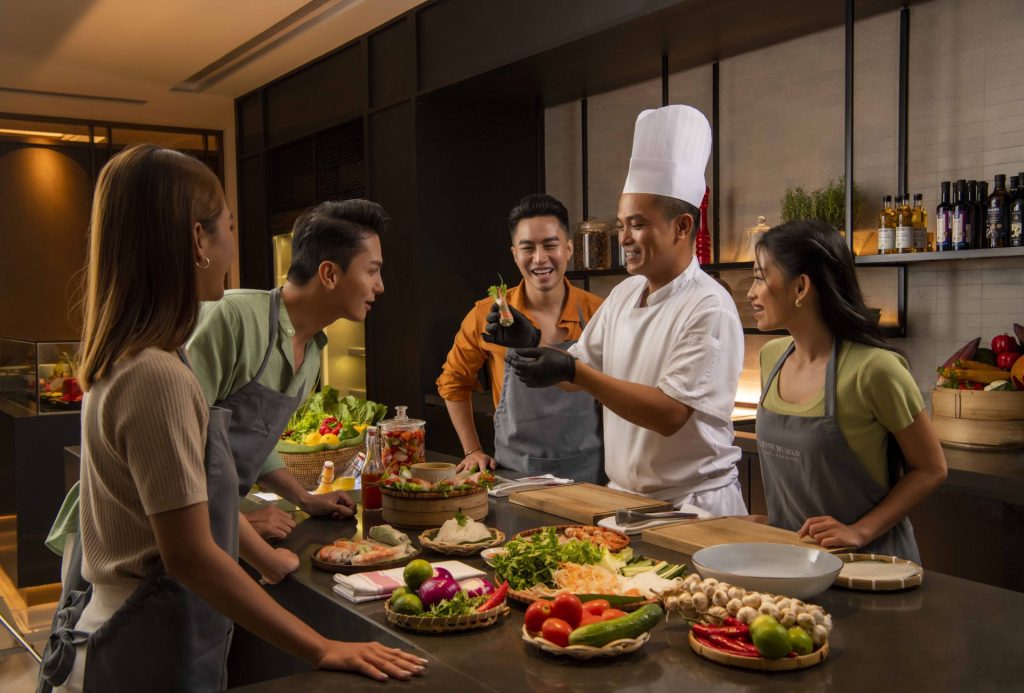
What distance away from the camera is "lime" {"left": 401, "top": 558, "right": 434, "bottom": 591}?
64.2 inches

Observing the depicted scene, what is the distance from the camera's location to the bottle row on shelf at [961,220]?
329 cm

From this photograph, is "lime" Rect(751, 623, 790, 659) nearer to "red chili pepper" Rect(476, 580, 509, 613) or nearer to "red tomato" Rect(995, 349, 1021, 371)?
"red chili pepper" Rect(476, 580, 509, 613)

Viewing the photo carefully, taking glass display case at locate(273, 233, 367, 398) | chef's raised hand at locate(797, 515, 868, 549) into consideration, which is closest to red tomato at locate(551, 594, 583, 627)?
chef's raised hand at locate(797, 515, 868, 549)

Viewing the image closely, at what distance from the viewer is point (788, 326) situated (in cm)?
223

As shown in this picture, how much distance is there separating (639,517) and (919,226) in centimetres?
205

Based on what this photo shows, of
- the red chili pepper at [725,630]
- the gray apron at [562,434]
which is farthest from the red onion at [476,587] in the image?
the gray apron at [562,434]

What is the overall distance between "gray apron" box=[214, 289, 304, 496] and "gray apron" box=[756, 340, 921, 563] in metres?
1.14

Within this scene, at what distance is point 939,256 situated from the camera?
134 inches

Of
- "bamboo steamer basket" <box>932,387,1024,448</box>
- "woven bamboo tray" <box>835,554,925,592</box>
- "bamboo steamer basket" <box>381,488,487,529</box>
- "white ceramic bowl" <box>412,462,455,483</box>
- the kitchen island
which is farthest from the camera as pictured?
"bamboo steamer basket" <box>932,387,1024,448</box>

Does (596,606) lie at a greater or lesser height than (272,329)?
lesser

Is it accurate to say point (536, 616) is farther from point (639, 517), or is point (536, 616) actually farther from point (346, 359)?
point (346, 359)

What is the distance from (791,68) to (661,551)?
306cm

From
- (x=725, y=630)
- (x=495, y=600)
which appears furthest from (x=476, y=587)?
(x=725, y=630)

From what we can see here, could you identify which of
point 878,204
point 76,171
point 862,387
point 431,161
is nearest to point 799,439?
point 862,387
